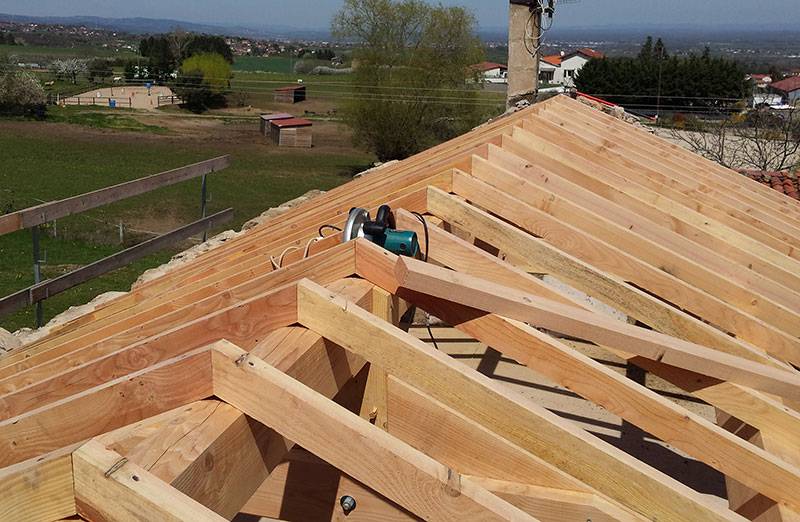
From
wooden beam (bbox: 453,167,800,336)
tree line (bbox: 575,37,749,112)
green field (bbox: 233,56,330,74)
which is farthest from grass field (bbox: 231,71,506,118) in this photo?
wooden beam (bbox: 453,167,800,336)

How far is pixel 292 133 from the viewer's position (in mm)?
44531

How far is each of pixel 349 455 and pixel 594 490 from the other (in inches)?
30.4

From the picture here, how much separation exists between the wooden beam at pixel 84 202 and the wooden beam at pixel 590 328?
15.2 ft

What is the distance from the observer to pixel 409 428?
8.39 ft

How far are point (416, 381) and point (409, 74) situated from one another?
3930 cm

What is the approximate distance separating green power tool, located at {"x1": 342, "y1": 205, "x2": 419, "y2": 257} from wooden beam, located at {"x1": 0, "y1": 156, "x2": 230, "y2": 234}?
13.5 ft

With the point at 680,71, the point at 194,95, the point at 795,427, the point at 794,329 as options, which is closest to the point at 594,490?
the point at 795,427

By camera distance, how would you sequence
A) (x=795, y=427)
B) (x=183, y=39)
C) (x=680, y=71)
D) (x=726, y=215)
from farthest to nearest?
(x=183, y=39)
(x=680, y=71)
(x=726, y=215)
(x=795, y=427)

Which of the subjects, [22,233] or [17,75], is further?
[17,75]

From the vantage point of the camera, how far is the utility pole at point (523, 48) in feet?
37.1

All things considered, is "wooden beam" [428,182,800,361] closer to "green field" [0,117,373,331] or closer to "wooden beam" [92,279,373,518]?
"wooden beam" [92,279,373,518]

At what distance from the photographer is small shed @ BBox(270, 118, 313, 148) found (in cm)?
4453

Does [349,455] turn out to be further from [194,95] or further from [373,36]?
[194,95]

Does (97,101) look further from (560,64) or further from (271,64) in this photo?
(560,64)
